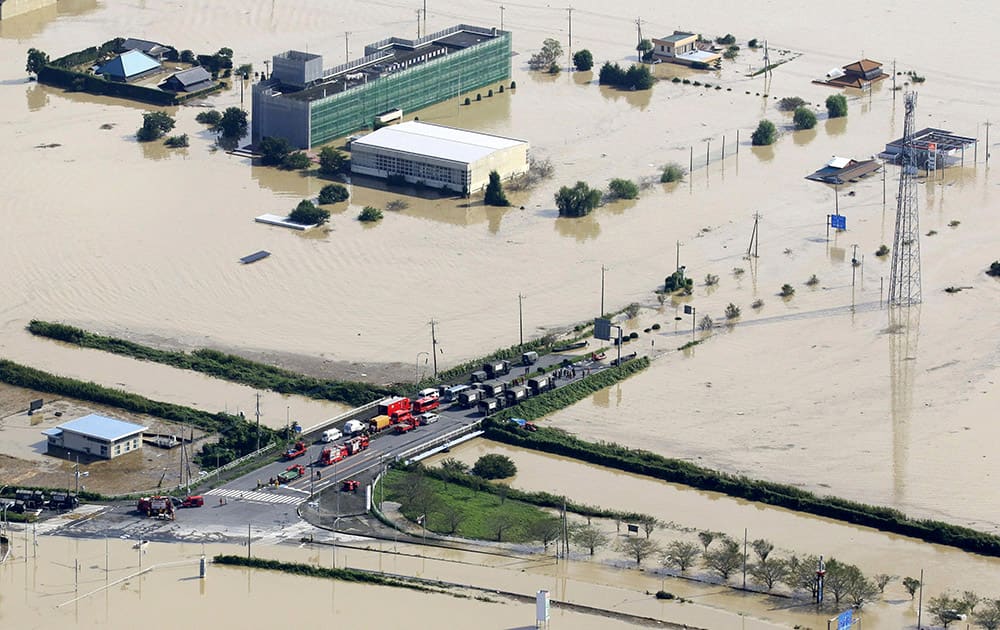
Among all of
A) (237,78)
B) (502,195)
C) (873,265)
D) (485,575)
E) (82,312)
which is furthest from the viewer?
(237,78)

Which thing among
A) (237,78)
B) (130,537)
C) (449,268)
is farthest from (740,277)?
(237,78)

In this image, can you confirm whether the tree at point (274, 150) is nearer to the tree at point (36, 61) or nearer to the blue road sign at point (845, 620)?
the tree at point (36, 61)

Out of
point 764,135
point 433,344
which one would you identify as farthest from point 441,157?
point 433,344

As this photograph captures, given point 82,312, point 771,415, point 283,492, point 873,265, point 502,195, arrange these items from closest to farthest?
point 283,492 → point 771,415 → point 82,312 → point 873,265 → point 502,195

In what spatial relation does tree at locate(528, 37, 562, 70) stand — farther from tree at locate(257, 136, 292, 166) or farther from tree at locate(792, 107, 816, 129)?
tree at locate(257, 136, 292, 166)

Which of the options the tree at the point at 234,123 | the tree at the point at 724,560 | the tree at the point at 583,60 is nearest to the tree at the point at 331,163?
the tree at the point at 234,123

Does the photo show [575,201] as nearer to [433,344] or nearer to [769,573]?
[433,344]

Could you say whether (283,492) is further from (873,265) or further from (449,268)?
(873,265)
